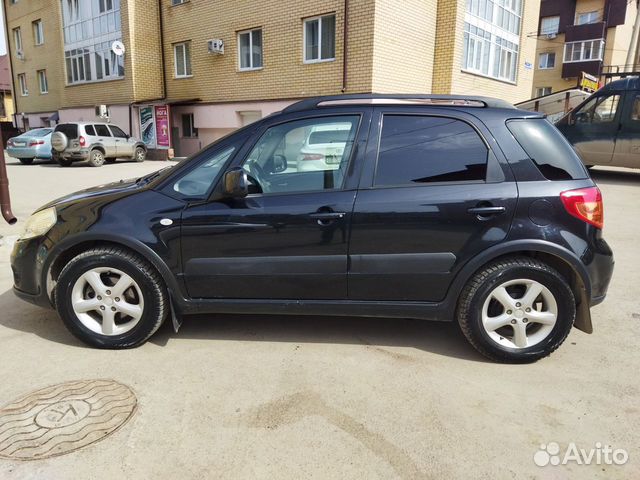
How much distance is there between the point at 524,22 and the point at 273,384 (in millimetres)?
22673

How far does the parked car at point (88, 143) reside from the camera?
16.7m

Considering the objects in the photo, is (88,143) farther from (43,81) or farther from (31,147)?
(43,81)

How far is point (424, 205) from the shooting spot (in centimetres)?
304

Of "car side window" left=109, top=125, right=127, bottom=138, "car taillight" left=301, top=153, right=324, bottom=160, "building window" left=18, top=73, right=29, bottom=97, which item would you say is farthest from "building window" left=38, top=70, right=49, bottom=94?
"car taillight" left=301, top=153, right=324, bottom=160

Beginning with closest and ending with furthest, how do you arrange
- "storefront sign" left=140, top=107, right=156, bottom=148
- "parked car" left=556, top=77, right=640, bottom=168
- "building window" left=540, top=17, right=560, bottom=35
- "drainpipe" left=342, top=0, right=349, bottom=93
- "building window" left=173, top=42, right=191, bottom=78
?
"parked car" left=556, top=77, right=640, bottom=168
"drainpipe" left=342, top=0, right=349, bottom=93
"building window" left=173, top=42, right=191, bottom=78
"storefront sign" left=140, top=107, right=156, bottom=148
"building window" left=540, top=17, right=560, bottom=35

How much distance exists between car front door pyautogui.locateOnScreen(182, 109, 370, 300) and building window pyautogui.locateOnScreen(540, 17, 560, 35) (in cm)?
3903

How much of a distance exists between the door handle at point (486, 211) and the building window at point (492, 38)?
51.9 feet

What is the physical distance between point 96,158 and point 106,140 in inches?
32.6

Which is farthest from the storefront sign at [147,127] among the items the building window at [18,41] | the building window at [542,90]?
the building window at [542,90]

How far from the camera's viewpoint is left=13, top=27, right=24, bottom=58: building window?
28.6 meters

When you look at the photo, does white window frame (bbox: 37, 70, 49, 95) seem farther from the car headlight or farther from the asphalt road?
the car headlight

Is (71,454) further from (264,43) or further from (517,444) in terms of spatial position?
(264,43)

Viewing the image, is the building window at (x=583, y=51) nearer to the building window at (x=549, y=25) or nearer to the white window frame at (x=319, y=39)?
the building window at (x=549, y=25)

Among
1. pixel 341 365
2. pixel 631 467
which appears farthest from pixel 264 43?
pixel 631 467
